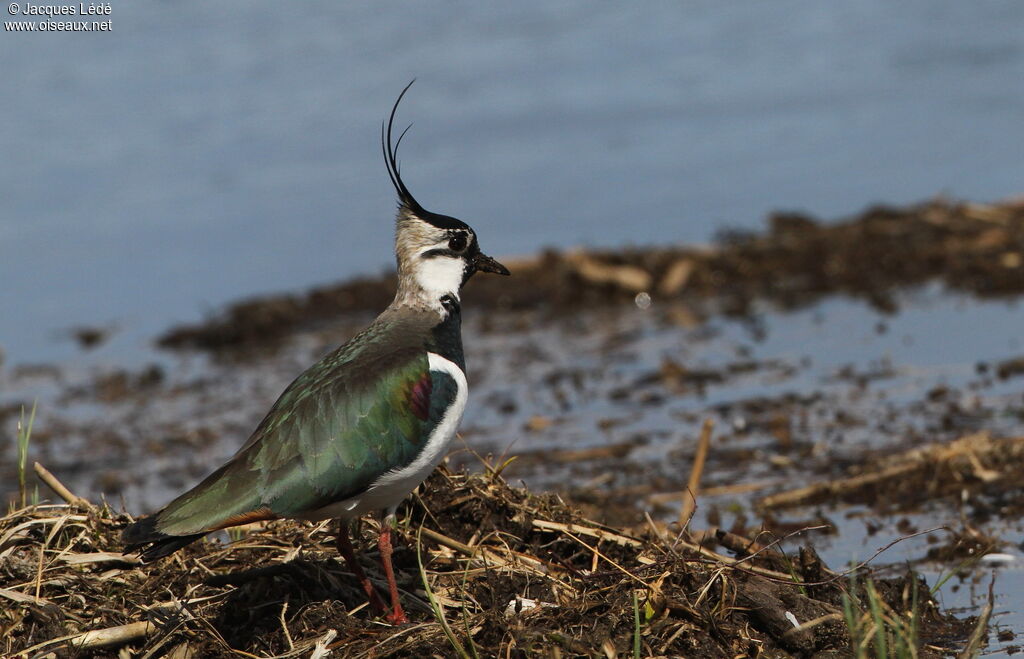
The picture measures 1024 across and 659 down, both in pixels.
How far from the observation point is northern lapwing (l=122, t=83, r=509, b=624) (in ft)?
15.6

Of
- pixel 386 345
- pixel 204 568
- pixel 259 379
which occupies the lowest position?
pixel 259 379

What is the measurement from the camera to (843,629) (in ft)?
15.8

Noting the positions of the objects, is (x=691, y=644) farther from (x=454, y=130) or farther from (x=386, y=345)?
(x=454, y=130)

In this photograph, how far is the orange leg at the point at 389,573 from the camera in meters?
4.95

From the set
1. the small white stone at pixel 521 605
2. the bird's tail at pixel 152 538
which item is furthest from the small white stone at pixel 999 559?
the bird's tail at pixel 152 538

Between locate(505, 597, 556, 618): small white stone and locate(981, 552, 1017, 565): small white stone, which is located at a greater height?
locate(505, 597, 556, 618): small white stone

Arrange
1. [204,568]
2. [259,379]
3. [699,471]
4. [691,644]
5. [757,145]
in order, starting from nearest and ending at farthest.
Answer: [691,644], [204,568], [699,471], [259,379], [757,145]

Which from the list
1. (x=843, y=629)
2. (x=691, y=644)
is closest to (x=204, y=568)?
(x=691, y=644)

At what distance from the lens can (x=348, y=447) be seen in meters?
4.90

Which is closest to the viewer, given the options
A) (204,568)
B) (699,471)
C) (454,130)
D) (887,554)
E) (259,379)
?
(204,568)

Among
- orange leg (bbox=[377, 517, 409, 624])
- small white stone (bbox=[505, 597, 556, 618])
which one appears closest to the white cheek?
orange leg (bbox=[377, 517, 409, 624])

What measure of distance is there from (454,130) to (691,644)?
468 inches

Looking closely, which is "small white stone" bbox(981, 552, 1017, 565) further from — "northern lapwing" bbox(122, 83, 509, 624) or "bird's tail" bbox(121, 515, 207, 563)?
"bird's tail" bbox(121, 515, 207, 563)

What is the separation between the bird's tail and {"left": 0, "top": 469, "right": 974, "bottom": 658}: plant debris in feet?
1.12
